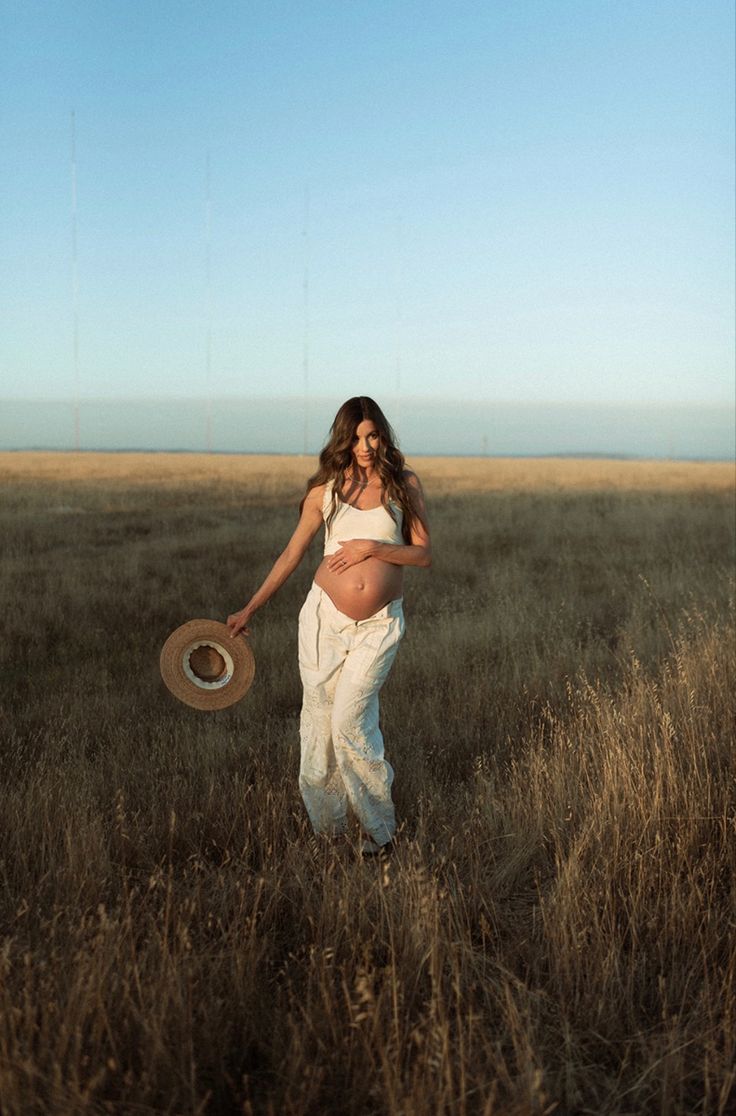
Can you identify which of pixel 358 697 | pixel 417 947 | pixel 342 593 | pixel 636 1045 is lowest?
pixel 636 1045

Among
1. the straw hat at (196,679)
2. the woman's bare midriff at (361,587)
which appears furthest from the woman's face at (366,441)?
the straw hat at (196,679)

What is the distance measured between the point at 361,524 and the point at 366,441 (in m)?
0.40

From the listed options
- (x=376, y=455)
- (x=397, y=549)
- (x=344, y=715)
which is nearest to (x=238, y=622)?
(x=344, y=715)

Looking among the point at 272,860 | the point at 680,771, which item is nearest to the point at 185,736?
the point at 272,860

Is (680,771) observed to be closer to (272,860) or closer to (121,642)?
(272,860)

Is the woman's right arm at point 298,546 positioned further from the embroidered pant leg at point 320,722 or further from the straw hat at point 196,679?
the embroidered pant leg at point 320,722

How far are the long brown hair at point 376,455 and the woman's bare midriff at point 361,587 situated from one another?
11.4 inches

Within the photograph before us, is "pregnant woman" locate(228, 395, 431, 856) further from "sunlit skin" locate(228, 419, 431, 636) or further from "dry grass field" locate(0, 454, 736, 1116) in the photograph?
"dry grass field" locate(0, 454, 736, 1116)

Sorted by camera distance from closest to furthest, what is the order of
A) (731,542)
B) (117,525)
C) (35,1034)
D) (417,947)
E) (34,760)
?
(35,1034), (417,947), (34,760), (731,542), (117,525)

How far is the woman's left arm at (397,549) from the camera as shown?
446cm

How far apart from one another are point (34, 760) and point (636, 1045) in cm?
415

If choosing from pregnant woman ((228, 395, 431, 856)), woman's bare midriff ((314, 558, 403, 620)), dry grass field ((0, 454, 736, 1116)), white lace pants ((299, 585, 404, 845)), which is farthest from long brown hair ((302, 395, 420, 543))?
dry grass field ((0, 454, 736, 1116))

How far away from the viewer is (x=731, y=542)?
17.2 m

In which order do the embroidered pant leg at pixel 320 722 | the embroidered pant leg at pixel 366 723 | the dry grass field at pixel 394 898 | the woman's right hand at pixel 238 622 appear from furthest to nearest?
the woman's right hand at pixel 238 622 → the embroidered pant leg at pixel 320 722 → the embroidered pant leg at pixel 366 723 → the dry grass field at pixel 394 898
